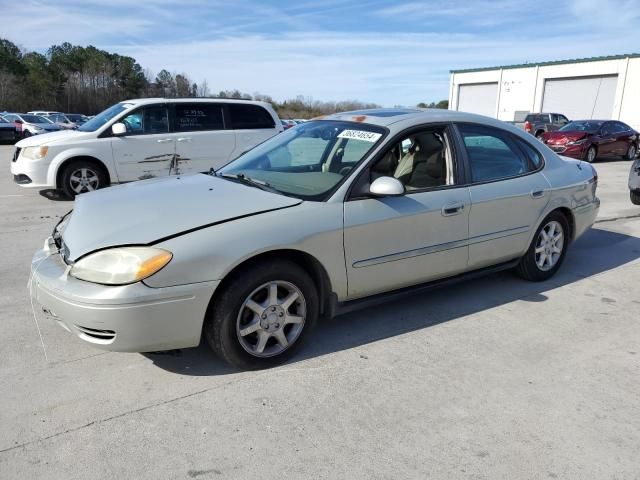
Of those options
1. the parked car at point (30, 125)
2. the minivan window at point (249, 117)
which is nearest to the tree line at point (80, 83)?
the parked car at point (30, 125)

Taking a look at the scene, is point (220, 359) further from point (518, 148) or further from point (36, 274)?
point (518, 148)

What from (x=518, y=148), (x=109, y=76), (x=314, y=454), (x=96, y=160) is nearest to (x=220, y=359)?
(x=314, y=454)

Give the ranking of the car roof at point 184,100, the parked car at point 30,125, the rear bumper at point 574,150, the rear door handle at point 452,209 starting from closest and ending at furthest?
the rear door handle at point 452,209, the car roof at point 184,100, the rear bumper at point 574,150, the parked car at point 30,125

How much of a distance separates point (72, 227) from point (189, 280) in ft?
3.32

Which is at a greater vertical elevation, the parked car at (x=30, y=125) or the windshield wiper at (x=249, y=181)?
the windshield wiper at (x=249, y=181)

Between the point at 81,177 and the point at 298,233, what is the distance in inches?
263

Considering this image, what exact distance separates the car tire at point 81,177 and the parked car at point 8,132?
67.8 feet

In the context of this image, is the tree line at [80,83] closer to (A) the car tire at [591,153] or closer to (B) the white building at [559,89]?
(B) the white building at [559,89]

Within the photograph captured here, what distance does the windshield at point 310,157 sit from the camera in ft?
11.4

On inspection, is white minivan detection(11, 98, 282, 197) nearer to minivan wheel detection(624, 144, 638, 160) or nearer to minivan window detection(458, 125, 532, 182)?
minivan window detection(458, 125, 532, 182)

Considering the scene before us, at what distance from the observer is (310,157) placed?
3973mm

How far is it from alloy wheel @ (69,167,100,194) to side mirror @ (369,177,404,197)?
656cm

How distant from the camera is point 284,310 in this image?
10.2ft

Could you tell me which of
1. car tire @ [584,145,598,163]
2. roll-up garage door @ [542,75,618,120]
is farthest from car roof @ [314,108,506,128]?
roll-up garage door @ [542,75,618,120]
